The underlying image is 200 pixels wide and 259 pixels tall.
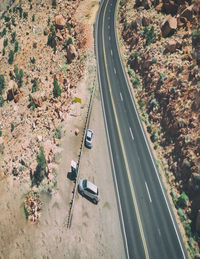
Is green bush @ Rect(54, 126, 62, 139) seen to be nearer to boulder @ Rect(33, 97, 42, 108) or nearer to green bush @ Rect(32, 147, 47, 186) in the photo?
green bush @ Rect(32, 147, 47, 186)

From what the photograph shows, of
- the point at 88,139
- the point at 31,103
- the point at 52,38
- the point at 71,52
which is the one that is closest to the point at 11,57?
the point at 52,38

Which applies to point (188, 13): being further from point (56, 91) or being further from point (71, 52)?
point (56, 91)

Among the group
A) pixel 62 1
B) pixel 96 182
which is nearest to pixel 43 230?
pixel 96 182

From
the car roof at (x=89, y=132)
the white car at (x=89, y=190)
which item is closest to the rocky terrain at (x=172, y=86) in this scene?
the car roof at (x=89, y=132)

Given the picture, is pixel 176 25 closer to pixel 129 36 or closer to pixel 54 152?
pixel 129 36

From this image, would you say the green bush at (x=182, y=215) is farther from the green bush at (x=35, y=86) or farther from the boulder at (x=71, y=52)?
the boulder at (x=71, y=52)
